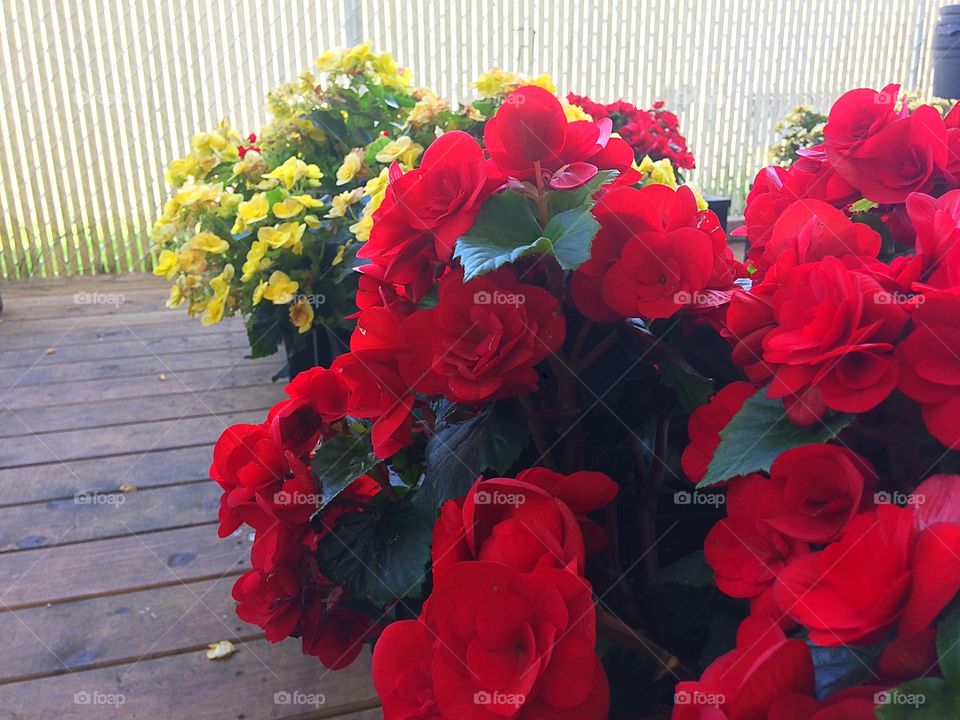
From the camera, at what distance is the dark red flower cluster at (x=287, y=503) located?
1.92 ft

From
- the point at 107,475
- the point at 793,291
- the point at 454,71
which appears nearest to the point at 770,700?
the point at 793,291

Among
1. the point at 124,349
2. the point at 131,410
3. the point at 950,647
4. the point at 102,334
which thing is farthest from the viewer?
the point at 102,334

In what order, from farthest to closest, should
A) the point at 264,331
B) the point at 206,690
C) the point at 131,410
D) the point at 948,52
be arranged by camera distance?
1. the point at 948,52
2. the point at 131,410
3. the point at 264,331
4. the point at 206,690

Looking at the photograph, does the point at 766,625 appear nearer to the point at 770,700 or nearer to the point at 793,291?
the point at 770,700

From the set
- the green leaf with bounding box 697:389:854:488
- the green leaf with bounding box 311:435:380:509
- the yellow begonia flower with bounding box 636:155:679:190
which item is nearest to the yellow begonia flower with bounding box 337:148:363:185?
the yellow begonia flower with bounding box 636:155:679:190

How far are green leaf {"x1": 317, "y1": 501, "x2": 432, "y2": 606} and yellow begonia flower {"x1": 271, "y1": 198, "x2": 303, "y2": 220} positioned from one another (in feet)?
3.30

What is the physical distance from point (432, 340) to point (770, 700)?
0.26 metres

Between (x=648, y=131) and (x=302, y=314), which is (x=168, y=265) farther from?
(x=648, y=131)

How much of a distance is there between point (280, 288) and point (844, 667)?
1.35 metres

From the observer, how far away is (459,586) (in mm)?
371

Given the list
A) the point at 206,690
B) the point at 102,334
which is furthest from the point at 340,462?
the point at 102,334

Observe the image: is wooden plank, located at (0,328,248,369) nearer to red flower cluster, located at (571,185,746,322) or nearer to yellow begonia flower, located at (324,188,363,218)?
yellow begonia flower, located at (324,188,363,218)

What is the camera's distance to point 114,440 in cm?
169

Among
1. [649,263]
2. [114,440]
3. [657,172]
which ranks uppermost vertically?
[649,263]
